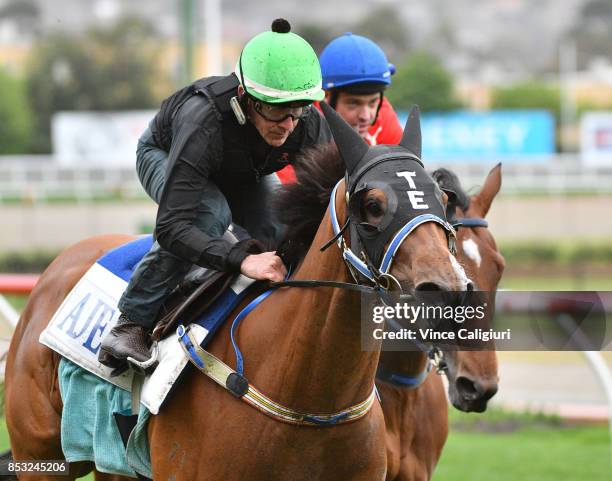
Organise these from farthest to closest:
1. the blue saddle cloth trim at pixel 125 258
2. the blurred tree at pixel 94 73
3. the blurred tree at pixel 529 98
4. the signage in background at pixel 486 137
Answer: the blurred tree at pixel 94 73, the blurred tree at pixel 529 98, the signage in background at pixel 486 137, the blue saddle cloth trim at pixel 125 258

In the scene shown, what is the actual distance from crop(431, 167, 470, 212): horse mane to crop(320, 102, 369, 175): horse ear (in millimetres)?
1161

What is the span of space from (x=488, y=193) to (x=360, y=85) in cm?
85

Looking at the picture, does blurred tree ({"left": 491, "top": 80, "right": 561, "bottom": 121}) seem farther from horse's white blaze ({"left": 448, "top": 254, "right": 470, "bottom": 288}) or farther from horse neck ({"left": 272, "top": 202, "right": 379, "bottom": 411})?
horse's white blaze ({"left": 448, "top": 254, "right": 470, "bottom": 288})

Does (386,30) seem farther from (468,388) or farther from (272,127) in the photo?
(272,127)

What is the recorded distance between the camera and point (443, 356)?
14.6ft

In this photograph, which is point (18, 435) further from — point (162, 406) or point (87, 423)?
point (162, 406)

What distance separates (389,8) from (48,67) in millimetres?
57232

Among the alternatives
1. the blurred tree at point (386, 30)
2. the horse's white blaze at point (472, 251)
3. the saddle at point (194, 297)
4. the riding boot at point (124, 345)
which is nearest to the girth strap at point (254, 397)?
the saddle at point (194, 297)

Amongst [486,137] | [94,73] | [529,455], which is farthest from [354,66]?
[94,73]

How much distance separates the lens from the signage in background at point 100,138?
42.3 meters

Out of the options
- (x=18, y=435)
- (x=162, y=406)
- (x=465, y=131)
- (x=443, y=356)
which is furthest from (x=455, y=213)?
(x=465, y=131)

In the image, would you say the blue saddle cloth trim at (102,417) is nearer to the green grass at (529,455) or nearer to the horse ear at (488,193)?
the horse ear at (488,193)

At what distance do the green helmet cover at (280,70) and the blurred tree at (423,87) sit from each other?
46.3 meters

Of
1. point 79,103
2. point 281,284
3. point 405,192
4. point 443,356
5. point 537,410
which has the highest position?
point 405,192
